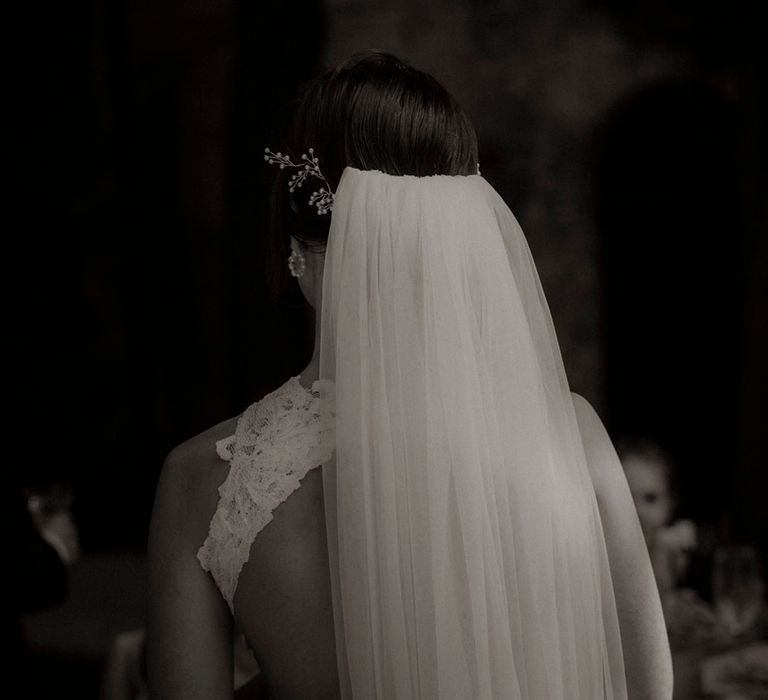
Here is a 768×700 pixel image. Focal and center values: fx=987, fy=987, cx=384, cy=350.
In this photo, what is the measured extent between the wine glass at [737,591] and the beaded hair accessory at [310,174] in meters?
1.84

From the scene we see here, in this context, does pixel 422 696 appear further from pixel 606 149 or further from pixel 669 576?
pixel 606 149

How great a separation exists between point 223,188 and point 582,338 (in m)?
2.01

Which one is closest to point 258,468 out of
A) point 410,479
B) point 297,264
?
point 410,479

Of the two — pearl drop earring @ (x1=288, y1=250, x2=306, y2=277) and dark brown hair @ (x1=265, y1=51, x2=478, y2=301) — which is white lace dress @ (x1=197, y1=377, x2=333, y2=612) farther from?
dark brown hair @ (x1=265, y1=51, x2=478, y2=301)

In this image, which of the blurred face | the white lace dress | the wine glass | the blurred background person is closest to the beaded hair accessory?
the white lace dress

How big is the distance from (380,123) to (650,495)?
7.42ft

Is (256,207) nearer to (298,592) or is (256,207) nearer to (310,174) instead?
(310,174)

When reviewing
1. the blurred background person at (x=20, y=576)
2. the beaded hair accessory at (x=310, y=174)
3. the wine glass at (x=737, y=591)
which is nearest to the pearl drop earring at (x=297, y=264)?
the beaded hair accessory at (x=310, y=174)

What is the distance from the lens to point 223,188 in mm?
5105

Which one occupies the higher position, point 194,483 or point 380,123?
point 380,123

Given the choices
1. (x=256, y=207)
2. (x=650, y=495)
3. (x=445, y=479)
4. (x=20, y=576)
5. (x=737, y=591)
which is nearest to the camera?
(x=445, y=479)

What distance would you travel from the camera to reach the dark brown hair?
1.36 metres

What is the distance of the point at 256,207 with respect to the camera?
5.09m

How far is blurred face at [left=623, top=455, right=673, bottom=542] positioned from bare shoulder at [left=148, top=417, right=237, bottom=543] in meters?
2.13
